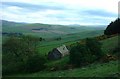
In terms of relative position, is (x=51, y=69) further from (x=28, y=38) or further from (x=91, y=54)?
(x=28, y=38)

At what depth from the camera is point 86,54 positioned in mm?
52344

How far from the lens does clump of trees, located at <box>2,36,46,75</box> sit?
54156 millimetres

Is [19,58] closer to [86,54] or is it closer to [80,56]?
[80,56]

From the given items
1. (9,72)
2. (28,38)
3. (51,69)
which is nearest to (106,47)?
(51,69)

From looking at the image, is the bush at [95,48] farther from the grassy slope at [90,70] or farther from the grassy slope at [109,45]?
the grassy slope at [90,70]

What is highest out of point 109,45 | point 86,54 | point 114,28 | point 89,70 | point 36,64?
point 114,28

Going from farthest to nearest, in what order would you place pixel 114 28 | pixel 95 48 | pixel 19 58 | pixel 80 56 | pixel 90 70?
pixel 114 28 < pixel 19 58 < pixel 95 48 < pixel 80 56 < pixel 90 70

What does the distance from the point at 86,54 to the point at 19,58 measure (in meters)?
18.0

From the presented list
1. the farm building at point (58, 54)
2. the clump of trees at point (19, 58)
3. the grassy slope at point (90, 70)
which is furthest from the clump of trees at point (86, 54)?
the farm building at point (58, 54)

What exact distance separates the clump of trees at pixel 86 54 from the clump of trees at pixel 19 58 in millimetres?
6590

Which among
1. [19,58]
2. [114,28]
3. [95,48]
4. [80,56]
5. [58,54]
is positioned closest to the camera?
[80,56]

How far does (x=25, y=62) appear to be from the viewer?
57.0 meters

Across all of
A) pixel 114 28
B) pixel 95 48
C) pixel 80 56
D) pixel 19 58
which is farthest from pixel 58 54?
pixel 114 28

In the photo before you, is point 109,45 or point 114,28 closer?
point 109,45
